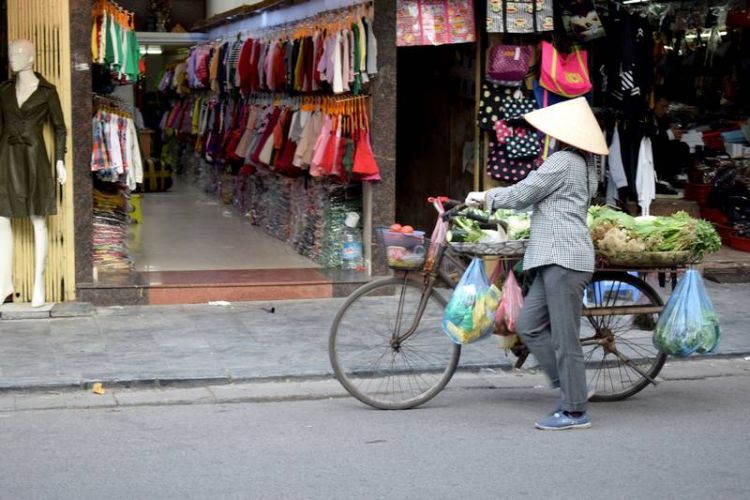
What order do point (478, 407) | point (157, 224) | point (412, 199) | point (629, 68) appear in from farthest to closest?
point (157, 224)
point (412, 199)
point (629, 68)
point (478, 407)

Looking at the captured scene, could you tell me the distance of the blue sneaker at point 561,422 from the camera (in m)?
6.91

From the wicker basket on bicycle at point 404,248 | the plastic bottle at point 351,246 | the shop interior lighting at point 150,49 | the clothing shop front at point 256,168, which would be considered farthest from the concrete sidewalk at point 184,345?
the shop interior lighting at point 150,49

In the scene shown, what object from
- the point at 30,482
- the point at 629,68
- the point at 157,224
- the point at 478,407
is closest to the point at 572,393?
the point at 478,407

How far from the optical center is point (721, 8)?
13.6 m

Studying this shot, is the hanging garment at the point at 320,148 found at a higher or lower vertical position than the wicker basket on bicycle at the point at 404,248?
higher

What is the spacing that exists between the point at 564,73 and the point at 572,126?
4.73 m

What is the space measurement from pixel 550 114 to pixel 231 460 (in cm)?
265

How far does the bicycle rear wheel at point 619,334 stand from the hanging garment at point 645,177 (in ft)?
15.4

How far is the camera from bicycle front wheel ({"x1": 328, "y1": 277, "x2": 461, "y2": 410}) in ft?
23.5

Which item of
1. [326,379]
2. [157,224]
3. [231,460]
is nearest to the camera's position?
[231,460]

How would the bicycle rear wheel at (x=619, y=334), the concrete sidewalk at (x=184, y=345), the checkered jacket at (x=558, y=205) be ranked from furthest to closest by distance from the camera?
the concrete sidewalk at (x=184, y=345) → the bicycle rear wheel at (x=619, y=334) → the checkered jacket at (x=558, y=205)

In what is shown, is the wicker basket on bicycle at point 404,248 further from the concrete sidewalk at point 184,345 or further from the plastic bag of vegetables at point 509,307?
the concrete sidewalk at point 184,345

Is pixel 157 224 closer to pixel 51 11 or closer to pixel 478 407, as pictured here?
pixel 51 11

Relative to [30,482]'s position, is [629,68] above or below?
above
